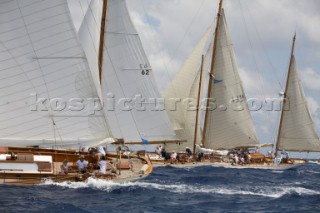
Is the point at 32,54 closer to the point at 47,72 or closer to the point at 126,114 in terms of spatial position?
the point at 47,72

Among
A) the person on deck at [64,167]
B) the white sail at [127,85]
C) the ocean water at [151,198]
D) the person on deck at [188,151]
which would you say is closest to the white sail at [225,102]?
the person on deck at [188,151]

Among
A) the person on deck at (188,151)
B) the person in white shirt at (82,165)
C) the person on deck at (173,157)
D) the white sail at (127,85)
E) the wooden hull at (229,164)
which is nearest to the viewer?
the person in white shirt at (82,165)

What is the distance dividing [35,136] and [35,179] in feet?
6.46

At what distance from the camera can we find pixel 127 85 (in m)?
36.3

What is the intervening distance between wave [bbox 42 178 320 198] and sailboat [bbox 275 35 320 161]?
31.9m

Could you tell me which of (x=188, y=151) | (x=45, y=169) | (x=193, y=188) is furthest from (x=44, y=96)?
(x=188, y=151)

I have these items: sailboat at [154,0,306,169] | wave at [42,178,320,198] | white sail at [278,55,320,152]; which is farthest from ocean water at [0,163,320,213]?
white sail at [278,55,320,152]

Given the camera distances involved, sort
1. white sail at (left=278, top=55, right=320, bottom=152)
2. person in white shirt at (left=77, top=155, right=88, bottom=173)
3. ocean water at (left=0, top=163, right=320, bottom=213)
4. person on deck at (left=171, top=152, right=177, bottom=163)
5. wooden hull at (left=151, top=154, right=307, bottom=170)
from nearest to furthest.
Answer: ocean water at (left=0, top=163, right=320, bottom=213), person in white shirt at (left=77, top=155, right=88, bottom=173), wooden hull at (left=151, top=154, right=307, bottom=170), person on deck at (left=171, top=152, right=177, bottom=163), white sail at (left=278, top=55, right=320, bottom=152)

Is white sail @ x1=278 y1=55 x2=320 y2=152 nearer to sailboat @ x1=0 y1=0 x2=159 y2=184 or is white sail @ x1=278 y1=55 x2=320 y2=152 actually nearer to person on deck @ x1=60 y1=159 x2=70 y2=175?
sailboat @ x1=0 y1=0 x2=159 y2=184

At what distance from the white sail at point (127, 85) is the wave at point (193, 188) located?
5.62 metres

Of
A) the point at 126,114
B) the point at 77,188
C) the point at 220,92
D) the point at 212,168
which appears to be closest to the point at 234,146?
the point at 220,92

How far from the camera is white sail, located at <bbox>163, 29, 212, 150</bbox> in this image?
54781 mm

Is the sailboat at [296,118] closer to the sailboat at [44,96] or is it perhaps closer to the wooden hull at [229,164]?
the wooden hull at [229,164]

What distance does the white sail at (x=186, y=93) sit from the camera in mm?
54781
